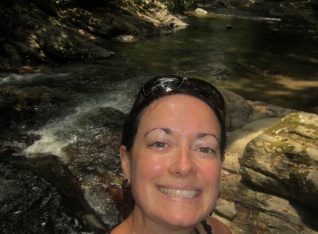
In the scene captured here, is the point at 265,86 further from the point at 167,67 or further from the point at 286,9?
the point at 286,9

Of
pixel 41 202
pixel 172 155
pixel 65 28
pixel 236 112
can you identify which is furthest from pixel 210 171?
pixel 65 28

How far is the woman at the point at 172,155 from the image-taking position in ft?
4.32

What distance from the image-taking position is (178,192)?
1316 mm

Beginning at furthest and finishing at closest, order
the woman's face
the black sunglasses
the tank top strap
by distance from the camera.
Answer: the tank top strap, the black sunglasses, the woman's face

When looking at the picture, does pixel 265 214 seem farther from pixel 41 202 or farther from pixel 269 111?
pixel 269 111

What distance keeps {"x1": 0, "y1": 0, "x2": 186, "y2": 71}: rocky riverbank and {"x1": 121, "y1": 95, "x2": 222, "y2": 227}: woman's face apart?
867cm

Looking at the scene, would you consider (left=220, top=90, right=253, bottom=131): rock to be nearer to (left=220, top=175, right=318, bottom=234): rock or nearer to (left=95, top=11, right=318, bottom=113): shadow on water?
(left=95, top=11, right=318, bottom=113): shadow on water

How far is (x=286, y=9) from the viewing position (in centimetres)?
2722

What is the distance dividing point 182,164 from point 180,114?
295 mm

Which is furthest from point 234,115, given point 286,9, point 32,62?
point 286,9

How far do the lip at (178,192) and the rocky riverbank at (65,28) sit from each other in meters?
8.88

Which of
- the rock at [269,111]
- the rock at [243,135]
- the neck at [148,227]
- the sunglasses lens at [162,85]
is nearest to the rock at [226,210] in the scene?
the rock at [243,135]

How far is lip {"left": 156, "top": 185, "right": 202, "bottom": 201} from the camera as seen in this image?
4.30 ft

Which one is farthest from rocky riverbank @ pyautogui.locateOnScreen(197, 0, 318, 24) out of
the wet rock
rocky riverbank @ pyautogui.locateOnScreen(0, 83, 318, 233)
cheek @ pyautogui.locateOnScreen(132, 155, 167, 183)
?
cheek @ pyautogui.locateOnScreen(132, 155, 167, 183)
